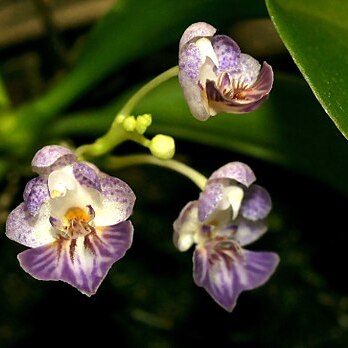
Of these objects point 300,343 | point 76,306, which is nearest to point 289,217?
point 300,343

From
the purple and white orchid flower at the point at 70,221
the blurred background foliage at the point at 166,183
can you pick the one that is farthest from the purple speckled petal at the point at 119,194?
the blurred background foliage at the point at 166,183

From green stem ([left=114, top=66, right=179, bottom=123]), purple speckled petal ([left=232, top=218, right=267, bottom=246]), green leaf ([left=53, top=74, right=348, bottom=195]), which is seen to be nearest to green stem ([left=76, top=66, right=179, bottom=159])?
green stem ([left=114, top=66, right=179, bottom=123])

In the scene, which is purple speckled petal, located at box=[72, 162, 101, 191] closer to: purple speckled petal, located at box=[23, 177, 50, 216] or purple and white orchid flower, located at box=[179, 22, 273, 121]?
purple speckled petal, located at box=[23, 177, 50, 216]

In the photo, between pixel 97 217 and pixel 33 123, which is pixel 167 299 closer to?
pixel 33 123

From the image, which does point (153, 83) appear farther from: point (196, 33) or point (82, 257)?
point (82, 257)

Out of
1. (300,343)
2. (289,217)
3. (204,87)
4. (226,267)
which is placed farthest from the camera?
(289,217)

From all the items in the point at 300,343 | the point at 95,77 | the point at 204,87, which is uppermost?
the point at 204,87
